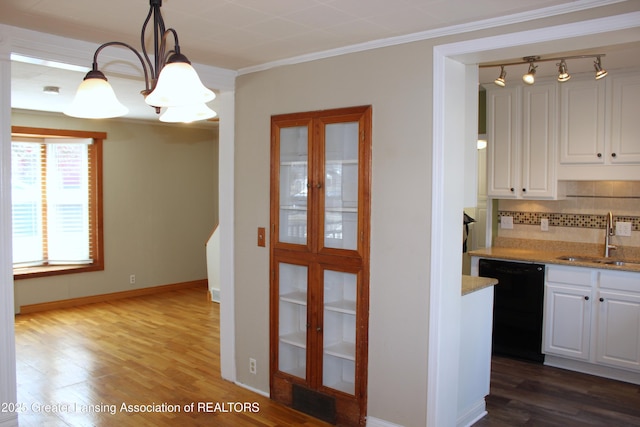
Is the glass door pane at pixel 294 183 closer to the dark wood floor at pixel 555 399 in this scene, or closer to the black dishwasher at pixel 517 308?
the dark wood floor at pixel 555 399

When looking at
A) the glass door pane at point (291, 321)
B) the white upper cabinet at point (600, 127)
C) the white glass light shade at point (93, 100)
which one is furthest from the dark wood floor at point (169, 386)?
the white glass light shade at point (93, 100)

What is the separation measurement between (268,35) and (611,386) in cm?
363

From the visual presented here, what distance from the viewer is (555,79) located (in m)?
4.49

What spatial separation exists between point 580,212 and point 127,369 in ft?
13.9

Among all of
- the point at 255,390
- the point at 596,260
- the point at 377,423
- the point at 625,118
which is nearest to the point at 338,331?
the point at 377,423

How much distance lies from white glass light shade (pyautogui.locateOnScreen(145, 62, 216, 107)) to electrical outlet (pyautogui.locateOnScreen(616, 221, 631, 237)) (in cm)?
410

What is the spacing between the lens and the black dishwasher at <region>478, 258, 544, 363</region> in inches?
175

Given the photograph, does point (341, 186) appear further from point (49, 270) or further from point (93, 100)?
point (49, 270)

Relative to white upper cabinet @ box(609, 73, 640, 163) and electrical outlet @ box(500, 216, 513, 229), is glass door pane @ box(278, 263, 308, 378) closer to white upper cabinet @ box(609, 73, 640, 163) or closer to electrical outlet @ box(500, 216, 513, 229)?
electrical outlet @ box(500, 216, 513, 229)

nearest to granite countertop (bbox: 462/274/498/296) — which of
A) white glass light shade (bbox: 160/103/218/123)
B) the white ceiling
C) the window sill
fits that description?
the white ceiling

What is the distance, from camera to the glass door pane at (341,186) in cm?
331

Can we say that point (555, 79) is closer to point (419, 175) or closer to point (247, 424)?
point (419, 175)

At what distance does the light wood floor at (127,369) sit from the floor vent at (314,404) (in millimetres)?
52

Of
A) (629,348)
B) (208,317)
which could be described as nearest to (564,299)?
(629,348)
